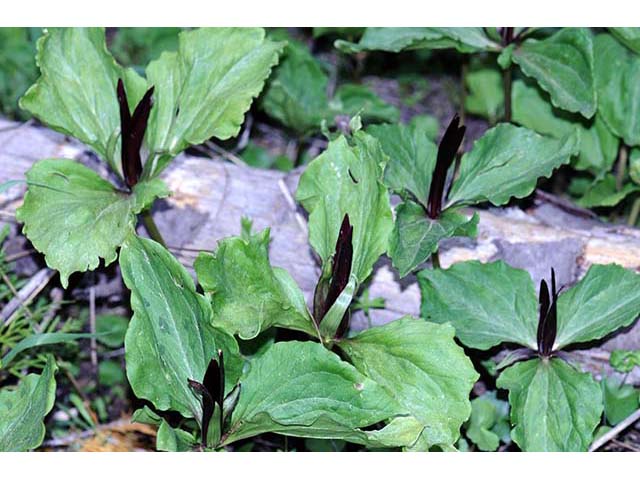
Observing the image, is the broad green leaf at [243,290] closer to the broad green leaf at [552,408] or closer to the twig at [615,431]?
the broad green leaf at [552,408]

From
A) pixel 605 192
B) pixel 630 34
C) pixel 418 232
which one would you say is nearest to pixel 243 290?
pixel 418 232

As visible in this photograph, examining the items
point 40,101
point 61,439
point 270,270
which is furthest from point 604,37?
point 61,439

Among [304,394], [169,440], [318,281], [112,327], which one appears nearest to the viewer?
[169,440]

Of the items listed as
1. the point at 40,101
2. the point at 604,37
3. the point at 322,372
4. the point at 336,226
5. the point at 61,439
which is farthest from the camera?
the point at 604,37

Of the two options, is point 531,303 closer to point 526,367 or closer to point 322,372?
point 526,367

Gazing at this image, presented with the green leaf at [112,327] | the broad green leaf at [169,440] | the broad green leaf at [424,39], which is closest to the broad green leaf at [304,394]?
the broad green leaf at [169,440]

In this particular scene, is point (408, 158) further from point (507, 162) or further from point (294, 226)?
point (294, 226)

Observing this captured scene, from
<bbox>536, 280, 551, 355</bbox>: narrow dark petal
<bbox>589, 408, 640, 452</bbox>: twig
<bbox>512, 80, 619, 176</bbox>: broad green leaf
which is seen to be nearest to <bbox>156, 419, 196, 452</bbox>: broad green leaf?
<bbox>536, 280, 551, 355</bbox>: narrow dark petal
